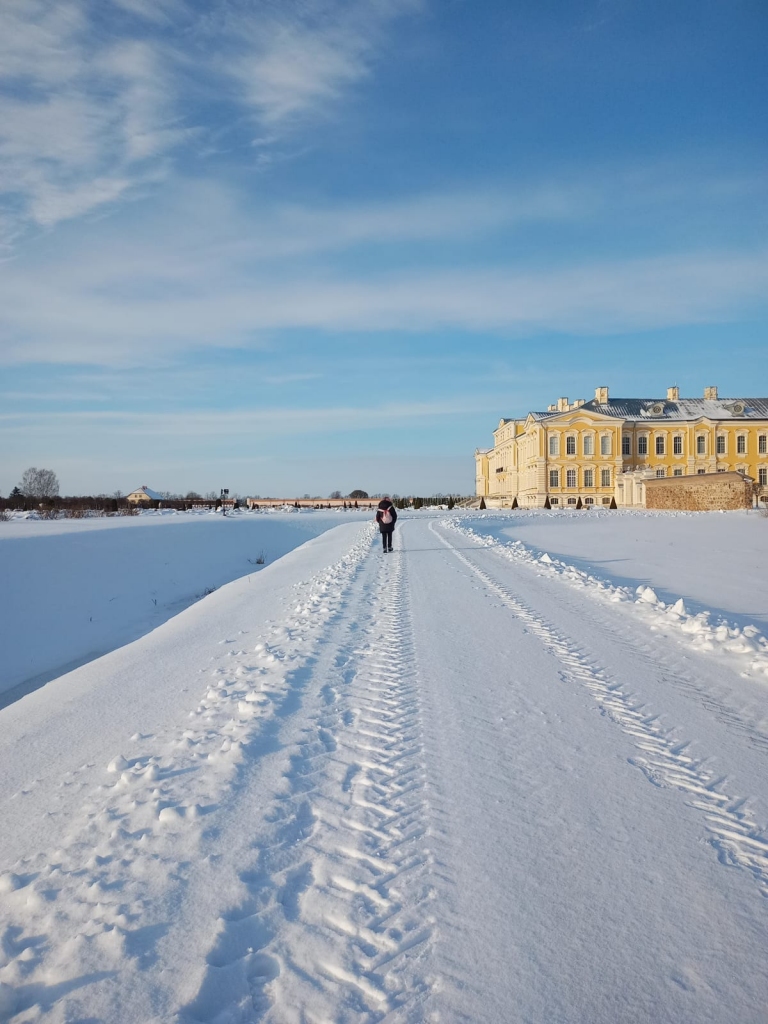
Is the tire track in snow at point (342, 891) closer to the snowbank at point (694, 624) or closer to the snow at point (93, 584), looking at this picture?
the snowbank at point (694, 624)

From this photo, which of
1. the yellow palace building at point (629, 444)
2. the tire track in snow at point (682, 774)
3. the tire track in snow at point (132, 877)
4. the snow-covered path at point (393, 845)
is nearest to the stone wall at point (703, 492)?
the yellow palace building at point (629, 444)

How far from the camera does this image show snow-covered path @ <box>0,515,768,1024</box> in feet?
8.53

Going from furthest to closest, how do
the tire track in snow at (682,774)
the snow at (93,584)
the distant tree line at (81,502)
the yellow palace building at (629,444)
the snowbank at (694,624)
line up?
the yellow palace building at (629,444) → the distant tree line at (81,502) → the snow at (93,584) → the snowbank at (694,624) → the tire track in snow at (682,774)

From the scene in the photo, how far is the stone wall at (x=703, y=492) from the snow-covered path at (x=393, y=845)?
4625 cm

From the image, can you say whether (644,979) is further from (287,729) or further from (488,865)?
(287,729)

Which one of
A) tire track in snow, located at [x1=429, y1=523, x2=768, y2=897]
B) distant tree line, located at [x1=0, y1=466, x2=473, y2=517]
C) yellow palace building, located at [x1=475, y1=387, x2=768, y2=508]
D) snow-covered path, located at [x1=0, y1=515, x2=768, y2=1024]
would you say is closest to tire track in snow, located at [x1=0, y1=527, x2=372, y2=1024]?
snow-covered path, located at [x1=0, y1=515, x2=768, y2=1024]

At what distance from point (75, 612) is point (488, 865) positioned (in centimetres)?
1457

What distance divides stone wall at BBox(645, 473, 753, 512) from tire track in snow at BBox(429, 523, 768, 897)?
154ft

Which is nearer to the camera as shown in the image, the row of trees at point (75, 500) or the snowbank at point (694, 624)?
the snowbank at point (694, 624)

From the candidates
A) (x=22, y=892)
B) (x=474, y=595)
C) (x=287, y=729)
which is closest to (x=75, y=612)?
(x=474, y=595)

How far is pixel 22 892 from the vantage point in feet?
10.5

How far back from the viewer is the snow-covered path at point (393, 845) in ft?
8.53

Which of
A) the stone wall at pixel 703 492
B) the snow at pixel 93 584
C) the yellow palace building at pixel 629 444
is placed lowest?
the snow at pixel 93 584

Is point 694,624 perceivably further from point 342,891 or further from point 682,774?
point 342,891
